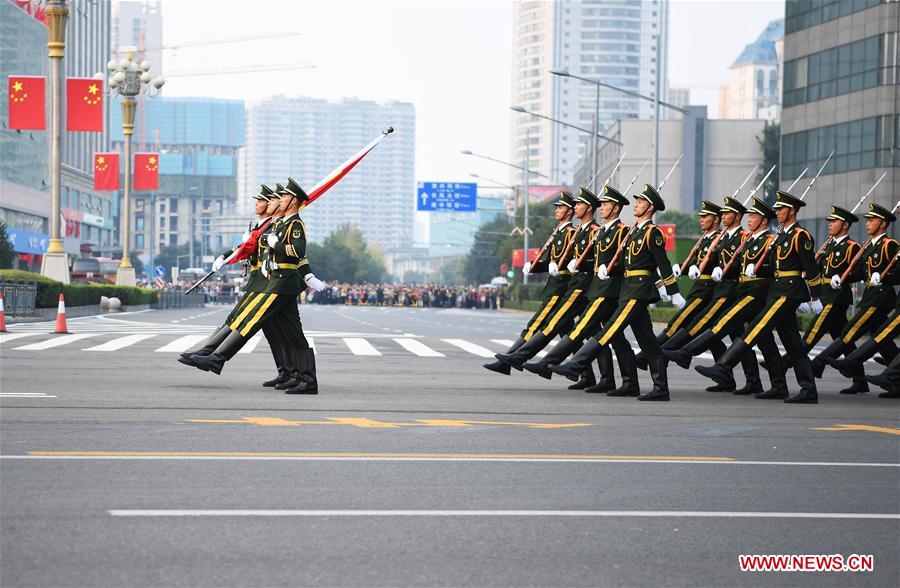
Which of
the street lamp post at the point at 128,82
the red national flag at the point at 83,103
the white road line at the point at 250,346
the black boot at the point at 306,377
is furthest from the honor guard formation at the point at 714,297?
the street lamp post at the point at 128,82

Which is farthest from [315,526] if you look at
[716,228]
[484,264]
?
[484,264]

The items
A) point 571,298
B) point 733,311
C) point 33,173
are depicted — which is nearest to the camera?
point 733,311

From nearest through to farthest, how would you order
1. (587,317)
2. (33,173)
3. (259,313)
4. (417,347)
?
(259,313) < (587,317) < (417,347) < (33,173)

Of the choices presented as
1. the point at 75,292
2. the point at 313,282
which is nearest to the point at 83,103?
the point at 75,292

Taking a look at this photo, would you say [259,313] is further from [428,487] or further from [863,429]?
[428,487]

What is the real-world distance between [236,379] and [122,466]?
703 cm

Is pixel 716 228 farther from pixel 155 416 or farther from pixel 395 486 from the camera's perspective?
pixel 395 486

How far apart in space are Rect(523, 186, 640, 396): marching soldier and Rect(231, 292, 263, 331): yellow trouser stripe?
9.15 ft

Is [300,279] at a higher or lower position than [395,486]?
higher

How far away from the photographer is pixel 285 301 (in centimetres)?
1313

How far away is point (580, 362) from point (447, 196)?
6992 cm

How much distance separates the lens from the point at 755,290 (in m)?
14.0

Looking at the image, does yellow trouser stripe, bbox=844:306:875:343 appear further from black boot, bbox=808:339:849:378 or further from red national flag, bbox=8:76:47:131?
red national flag, bbox=8:76:47:131

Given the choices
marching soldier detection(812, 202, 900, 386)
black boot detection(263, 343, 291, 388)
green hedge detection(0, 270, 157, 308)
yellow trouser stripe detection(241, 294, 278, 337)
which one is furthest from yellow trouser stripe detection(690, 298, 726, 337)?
green hedge detection(0, 270, 157, 308)
